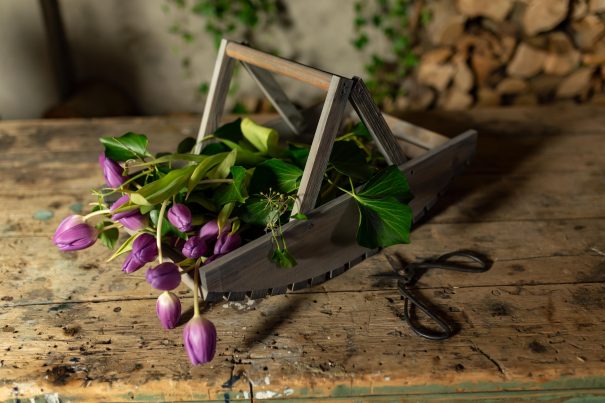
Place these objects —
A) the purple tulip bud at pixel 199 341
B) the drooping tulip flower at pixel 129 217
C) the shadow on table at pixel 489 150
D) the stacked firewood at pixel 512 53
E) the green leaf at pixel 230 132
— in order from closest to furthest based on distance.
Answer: the purple tulip bud at pixel 199 341 → the drooping tulip flower at pixel 129 217 → the green leaf at pixel 230 132 → the shadow on table at pixel 489 150 → the stacked firewood at pixel 512 53

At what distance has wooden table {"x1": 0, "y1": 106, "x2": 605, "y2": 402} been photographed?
826 millimetres

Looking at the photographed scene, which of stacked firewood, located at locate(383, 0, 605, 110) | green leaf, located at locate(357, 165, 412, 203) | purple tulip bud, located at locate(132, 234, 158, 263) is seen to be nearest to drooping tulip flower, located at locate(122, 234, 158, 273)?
purple tulip bud, located at locate(132, 234, 158, 263)

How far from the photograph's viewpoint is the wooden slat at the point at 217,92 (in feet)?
3.67

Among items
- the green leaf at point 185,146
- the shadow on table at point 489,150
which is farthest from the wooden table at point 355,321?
the green leaf at point 185,146

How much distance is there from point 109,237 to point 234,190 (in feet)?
0.69

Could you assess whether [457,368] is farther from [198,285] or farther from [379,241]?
[198,285]

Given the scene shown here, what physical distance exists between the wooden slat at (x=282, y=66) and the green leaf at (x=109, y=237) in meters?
0.35

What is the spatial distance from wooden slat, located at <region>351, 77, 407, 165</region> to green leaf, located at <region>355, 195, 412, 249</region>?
119 millimetres

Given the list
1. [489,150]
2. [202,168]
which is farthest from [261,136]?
[489,150]

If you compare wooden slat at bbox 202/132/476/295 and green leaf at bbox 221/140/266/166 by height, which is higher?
green leaf at bbox 221/140/266/166

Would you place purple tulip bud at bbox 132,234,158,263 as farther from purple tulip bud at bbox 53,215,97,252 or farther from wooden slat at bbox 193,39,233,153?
wooden slat at bbox 193,39,233,153

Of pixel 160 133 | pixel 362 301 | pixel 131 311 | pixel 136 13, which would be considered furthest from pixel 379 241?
pixel 136 13

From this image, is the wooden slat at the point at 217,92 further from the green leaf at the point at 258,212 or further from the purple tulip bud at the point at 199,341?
the purple tulip bud at the point at 199,341

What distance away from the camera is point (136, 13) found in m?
2.20
